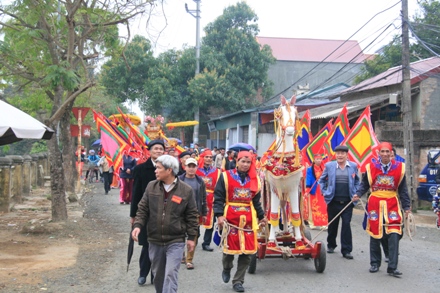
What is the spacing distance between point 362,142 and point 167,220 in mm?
6969

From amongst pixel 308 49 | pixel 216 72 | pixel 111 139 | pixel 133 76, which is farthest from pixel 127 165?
pixel 308 49

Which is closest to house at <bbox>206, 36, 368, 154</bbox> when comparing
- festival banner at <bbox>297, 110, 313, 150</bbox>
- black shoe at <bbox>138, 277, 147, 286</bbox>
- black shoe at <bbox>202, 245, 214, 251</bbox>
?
festival banner at <bbox>297, 110, 313, 150</bbox>

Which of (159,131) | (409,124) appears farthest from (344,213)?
(409,124)

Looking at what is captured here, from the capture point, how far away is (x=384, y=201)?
8.15m

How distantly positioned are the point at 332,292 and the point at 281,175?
1897 mm

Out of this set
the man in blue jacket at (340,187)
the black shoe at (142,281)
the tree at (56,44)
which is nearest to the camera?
→ the black shoe at (142,281)

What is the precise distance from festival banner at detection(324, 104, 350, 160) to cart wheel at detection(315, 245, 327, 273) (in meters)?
4.72

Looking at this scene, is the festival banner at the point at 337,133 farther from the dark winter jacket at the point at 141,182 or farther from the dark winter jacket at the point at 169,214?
the dark winter jacket at the point at 169,214

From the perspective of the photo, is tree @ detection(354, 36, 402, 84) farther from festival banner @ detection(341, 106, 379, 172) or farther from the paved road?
the paved road

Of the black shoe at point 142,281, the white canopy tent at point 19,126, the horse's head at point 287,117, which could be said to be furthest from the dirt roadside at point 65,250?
the horse's head at point 287,117

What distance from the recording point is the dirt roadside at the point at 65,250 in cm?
765

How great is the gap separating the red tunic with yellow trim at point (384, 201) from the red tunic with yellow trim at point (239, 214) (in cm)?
208

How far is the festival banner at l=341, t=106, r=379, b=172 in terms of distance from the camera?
11539 mm

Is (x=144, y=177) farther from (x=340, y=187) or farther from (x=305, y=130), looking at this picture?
(x=305, y=130)
